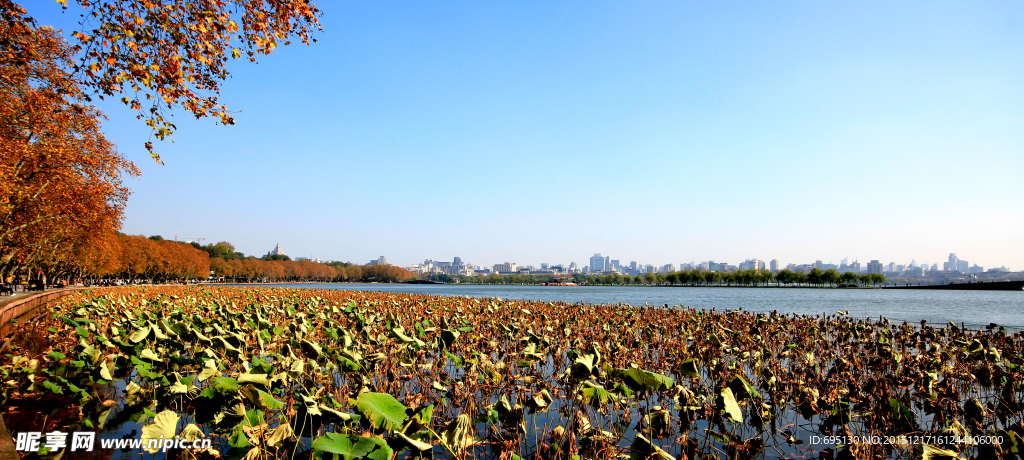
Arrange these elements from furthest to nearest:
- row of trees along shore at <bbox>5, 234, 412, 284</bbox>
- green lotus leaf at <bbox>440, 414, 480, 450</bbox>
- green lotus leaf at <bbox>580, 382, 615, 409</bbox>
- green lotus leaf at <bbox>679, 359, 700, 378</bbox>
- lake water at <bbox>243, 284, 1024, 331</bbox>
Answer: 1. row of trees along shore at <bbox>5, 234, 412, 284</bbox>
2. lake water at <bbox>243, 284, 1024, 331</bbox>
3. green lotus leaf at <bbox>679, 359, 700, 378</bbox>
4. green lotus leaf at <bbox>580, 382, 615, 409</bbox>
5. green lotus leaf at <bbox>440, 414, 480, 450</bbox>

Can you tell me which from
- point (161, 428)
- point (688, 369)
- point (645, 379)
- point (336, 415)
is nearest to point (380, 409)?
point (336, 415)

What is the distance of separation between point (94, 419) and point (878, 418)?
10211 mm

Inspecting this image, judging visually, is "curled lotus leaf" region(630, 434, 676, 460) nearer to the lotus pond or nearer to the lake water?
the lotus pond

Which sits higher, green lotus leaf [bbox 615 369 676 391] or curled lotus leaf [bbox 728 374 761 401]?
green lotus leaf [bbox 615 369 676 391]

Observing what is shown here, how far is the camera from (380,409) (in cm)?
441

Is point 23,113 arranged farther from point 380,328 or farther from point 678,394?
point 678,394

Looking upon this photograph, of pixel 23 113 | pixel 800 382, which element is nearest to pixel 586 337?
pixel 800 382

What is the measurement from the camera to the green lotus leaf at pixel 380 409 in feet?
14.3

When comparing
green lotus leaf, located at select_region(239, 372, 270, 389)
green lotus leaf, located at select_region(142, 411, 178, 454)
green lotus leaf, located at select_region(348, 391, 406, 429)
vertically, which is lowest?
green lotus leaf, located at select_region(142, 411, 178, 454)

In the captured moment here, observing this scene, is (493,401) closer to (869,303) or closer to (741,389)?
(741,389)

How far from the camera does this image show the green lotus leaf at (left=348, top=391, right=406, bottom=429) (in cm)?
435

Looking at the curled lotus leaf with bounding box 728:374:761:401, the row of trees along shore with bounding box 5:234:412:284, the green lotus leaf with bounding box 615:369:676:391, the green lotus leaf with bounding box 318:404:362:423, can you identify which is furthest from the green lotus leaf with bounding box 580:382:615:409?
the row of trees along shore with bounding box 5:234:412:284

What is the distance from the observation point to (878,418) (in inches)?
251

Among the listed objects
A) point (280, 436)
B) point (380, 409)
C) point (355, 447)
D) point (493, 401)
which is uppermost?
point (380, 409)
